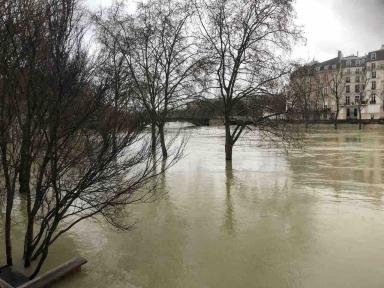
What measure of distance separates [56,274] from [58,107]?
2.84m

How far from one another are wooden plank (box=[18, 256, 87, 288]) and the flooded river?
5.7 inches

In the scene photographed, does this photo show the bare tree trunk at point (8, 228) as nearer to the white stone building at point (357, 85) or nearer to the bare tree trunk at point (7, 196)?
the bare tree trunk at point (7, 196)

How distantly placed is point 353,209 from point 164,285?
6838mm

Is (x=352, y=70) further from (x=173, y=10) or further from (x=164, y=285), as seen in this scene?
(x=164, y=285)

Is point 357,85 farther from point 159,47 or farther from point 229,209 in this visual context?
point 229,209

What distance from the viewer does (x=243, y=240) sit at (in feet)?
29.0

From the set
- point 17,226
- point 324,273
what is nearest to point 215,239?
point 324,273

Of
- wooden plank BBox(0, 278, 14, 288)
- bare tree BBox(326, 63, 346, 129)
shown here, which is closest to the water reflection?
wooden plank BBox(0, 278, 14, 288)

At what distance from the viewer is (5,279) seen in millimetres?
6441

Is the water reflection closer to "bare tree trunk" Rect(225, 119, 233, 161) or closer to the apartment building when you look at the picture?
"bare tree trunk" Rect(225, 119, 233, 161)

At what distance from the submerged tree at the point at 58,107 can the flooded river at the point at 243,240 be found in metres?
1.71

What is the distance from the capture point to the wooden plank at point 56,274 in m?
6.28

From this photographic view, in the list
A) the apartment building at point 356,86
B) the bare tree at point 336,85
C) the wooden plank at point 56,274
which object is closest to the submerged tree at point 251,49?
the wooden plank at point 56,274

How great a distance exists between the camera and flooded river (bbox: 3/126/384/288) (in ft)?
22.9
